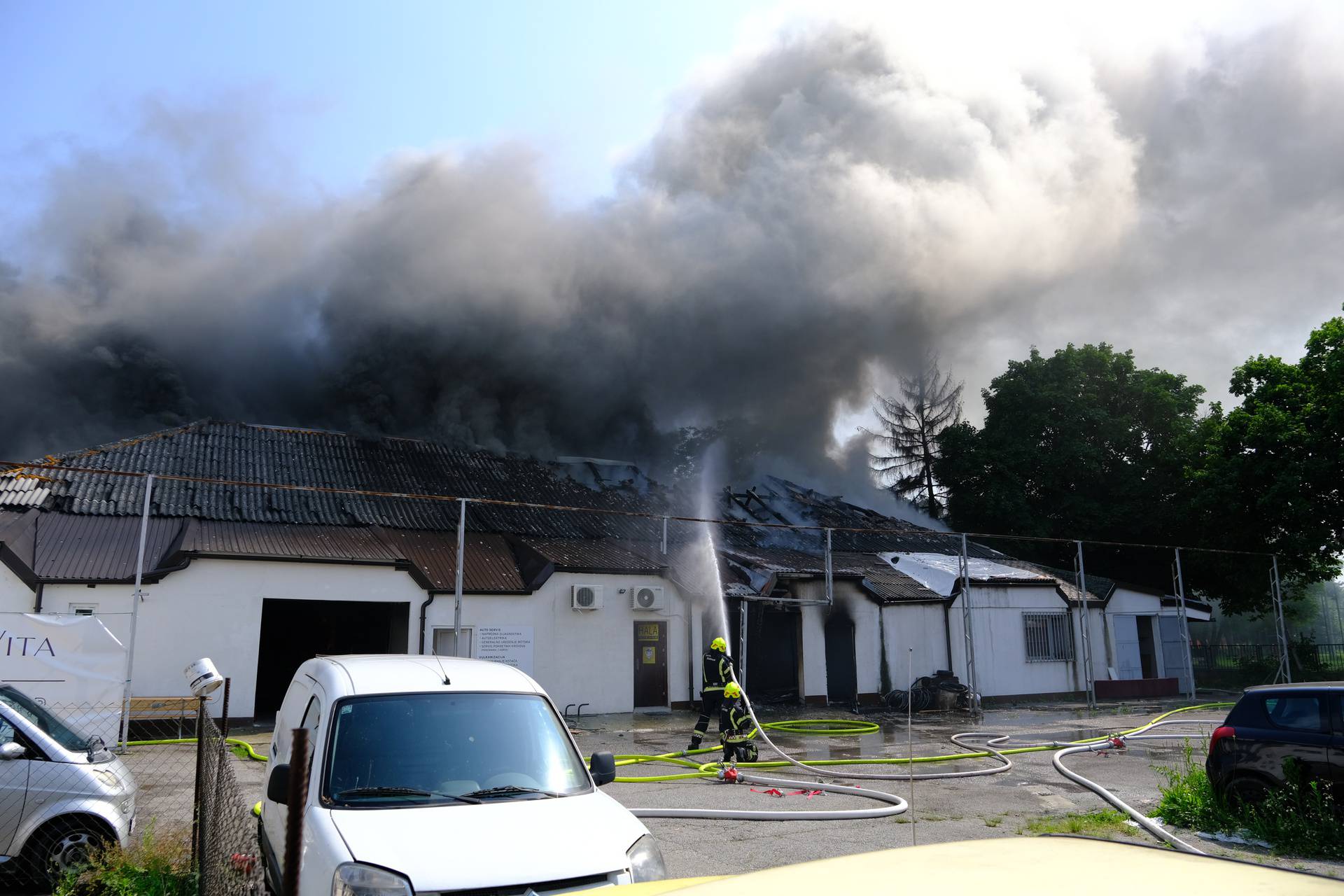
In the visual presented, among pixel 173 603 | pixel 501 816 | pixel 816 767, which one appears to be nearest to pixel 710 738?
pixel 816 767

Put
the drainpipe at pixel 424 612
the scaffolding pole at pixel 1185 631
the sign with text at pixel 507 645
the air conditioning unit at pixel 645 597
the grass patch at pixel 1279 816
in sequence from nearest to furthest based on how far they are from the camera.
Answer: the grass patch at pixel 1279 816 → the drainpipe at pixel 424 612 → the sign with text at pixel 507 645 → the air conditioning unit at pixel 645 597 → the scaffolding pole at pixel 1185 631

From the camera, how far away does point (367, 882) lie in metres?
3.62

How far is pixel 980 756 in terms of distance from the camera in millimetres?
12055

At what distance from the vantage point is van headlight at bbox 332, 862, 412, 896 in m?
3.59

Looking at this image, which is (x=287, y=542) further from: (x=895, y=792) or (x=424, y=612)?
(x=895, y=792)

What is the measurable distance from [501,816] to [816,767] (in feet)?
24.1

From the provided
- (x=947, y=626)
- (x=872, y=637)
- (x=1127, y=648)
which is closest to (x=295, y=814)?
(x=872, y=637)

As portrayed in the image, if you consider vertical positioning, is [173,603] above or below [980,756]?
above

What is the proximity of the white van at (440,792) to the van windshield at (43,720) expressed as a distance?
1.74 meters

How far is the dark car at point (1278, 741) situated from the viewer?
23.7 ft

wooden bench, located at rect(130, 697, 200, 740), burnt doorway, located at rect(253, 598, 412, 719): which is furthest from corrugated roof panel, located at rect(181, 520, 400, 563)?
wooden bench, located at rect(130, 697, 200, 740)

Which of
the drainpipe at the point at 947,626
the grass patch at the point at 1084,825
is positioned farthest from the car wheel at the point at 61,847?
the drainpipe at the point at 947,626

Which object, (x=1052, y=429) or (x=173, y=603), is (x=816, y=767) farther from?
(x=1052, y=429)

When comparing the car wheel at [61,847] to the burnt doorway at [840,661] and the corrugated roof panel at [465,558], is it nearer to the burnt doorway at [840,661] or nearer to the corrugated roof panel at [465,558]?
the corrugated roof panel at [465,558]
